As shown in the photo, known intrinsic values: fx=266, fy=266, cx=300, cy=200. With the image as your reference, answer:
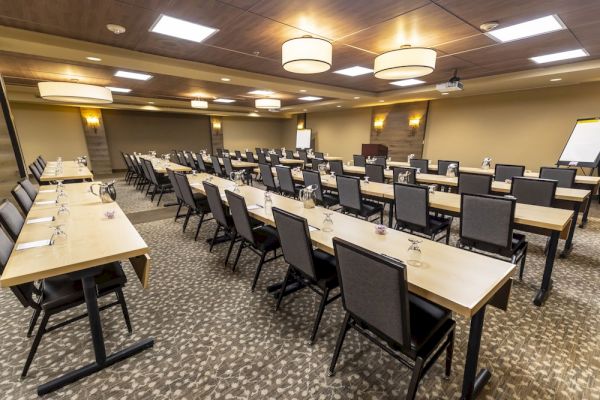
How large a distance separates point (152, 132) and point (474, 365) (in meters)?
13.9

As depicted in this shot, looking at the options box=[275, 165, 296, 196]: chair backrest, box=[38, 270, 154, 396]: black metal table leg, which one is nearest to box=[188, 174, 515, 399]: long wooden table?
box=[38, 270, 154, 396]: black metal table leg

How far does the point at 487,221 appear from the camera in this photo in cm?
241

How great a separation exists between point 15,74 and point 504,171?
1015cm

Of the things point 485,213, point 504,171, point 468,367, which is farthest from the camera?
point 504,171

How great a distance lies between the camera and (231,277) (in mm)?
2945

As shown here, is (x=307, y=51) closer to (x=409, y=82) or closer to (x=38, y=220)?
(x=38, y=220)

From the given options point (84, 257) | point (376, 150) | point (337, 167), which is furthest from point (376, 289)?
point (376, 150)

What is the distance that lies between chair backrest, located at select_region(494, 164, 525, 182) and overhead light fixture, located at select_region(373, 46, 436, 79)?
8.56ft

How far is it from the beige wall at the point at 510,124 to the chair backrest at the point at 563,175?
331cm

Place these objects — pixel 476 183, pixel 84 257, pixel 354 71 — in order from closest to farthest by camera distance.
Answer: pixel 84 257, pixel 476 183, pixel 354 71

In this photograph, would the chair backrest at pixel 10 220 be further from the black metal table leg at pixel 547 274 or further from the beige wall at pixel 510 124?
the beige wall at pixel 510 124

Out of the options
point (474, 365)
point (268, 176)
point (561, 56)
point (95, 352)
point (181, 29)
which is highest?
point (181, 29)

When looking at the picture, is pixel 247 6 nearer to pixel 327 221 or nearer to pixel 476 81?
pixel 327 221

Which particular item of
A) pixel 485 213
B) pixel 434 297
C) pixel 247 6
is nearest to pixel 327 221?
pixel 434 297
